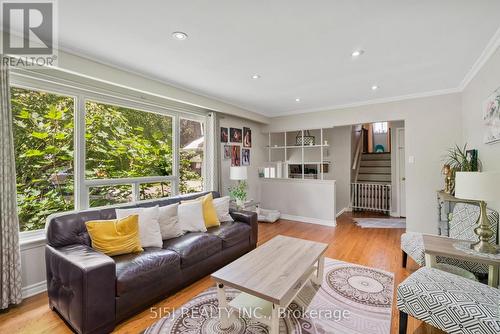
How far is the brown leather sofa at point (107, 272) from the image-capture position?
170 cm

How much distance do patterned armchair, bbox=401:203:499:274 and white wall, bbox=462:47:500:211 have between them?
18 cm

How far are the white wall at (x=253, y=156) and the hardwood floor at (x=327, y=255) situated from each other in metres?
1.06

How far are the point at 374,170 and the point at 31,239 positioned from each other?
7.48m

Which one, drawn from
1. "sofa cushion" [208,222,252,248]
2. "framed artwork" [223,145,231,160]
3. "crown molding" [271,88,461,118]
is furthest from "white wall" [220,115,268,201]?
"sofa cushion" [208,222,252,248]

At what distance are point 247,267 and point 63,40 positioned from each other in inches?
106

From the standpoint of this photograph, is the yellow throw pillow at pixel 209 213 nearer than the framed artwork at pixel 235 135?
Yes

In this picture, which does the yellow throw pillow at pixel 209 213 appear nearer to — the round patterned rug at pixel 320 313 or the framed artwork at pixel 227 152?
the round patterned rug at pixel 320 313

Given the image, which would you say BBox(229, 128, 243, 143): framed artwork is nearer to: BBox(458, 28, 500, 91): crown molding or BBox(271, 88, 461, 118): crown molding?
BBox(271, 88, 461, 118): crown molding

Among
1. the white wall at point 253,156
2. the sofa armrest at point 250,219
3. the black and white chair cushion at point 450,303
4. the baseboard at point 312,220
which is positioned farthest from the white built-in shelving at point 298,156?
the black and white chair cushion at point 450,303

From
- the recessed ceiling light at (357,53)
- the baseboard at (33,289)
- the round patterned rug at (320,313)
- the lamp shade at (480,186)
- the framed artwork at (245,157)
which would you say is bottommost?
the round patterned rug at (320,313)

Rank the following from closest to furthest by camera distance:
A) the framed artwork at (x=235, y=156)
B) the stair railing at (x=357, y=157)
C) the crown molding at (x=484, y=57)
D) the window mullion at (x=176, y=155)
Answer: the crown molding at (x=484, y=57) → the window mullion at (x=176, y=155) → the framed artwork at (x=235, y=156) → the stair railing at (x=357, y=157)

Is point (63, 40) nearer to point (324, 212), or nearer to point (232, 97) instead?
point (232, 97)

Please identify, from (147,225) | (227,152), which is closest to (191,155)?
(227,152)

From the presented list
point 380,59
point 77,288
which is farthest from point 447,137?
point 77,288
